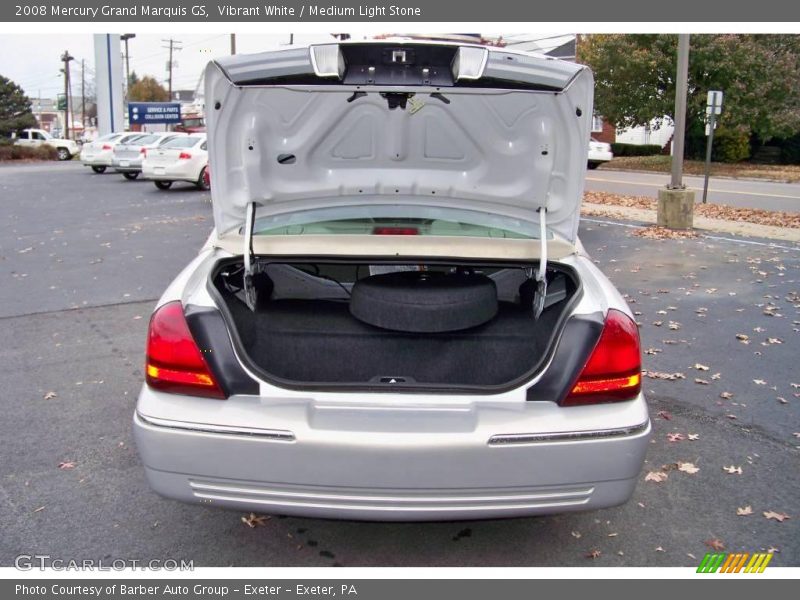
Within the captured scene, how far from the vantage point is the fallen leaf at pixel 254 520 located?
A: 129 inches

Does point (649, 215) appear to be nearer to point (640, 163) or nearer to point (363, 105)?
point (363, 105)

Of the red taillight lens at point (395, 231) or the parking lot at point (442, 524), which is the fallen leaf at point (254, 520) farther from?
the red taillight lens at point (395, 231)

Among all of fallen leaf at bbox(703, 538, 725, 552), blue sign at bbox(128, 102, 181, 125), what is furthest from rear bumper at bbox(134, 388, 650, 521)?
blue sign at bbox(128, 102, 181, 125)

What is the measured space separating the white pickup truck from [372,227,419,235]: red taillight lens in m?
47.4

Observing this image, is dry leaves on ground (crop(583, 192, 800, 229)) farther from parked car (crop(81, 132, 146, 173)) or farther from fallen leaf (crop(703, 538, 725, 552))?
parked car (crop(81, 132, 146, 173))

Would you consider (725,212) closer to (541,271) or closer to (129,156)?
(541,271)

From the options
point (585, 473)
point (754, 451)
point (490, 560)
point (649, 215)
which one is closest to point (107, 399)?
point (490, 560)

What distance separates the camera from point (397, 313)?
348 centimetres

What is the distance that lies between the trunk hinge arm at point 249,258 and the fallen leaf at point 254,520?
0.98 m

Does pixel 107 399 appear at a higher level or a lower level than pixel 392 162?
lower

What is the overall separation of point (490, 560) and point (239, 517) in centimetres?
113

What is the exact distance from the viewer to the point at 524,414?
2.64 metres

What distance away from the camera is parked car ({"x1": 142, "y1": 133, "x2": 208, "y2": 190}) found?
1986cm

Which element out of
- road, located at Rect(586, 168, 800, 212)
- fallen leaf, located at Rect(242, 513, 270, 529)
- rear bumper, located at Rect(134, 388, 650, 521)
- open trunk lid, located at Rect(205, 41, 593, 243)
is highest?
open trunk lid, located at Rect(205, 41, 593, 243)
